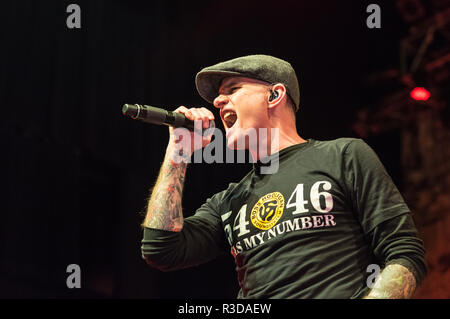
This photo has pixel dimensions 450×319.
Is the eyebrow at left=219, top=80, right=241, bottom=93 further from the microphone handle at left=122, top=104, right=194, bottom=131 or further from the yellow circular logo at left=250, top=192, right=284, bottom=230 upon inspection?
the yellow circular logo at left=250, top=192, right=284, bottom=230

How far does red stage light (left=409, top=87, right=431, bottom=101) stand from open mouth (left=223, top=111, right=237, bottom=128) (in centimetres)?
359

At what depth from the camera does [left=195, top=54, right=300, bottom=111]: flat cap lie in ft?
5.98

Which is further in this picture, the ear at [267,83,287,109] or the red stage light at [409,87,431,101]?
the red stage light at [409,87,431,101]

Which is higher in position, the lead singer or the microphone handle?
the microphone handle

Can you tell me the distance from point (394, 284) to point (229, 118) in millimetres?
792

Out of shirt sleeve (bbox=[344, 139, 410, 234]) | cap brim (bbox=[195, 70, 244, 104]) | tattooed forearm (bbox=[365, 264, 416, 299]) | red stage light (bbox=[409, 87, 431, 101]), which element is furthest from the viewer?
red stage light (bbox=[409, 87, 431, 101])

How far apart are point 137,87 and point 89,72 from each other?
16.1 inches

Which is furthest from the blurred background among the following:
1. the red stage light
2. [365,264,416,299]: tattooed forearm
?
[365,264,416,299]: tattooed forearm

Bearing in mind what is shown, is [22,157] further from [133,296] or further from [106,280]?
[133,296]

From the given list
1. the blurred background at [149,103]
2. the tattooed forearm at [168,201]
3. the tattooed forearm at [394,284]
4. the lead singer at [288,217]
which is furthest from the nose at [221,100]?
the blurred background at [149,103]

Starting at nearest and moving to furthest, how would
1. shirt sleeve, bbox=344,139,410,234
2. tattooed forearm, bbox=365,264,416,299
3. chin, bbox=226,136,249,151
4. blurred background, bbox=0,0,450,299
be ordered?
1. tattooed forearm, bbox=365,264,416,299
2. shirt sleeve, bbox=344,139,410,234
3. chin, bbox=226,136,249,151
4. blurred background, bbox=0,0,450,299

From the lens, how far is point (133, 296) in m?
4.41

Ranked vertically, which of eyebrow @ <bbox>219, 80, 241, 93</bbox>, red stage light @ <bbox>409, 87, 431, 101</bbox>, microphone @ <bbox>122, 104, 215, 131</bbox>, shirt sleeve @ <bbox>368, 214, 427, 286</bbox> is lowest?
shirt sleeve @ <bbox>368, 214, 427, 286</bbox>

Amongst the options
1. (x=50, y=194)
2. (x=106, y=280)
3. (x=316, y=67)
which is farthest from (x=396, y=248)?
(x=316, y=67)
